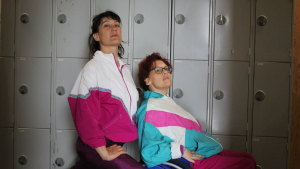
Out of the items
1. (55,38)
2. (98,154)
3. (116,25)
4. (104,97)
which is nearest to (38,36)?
(55,38)

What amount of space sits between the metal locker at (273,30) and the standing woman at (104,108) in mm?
1564

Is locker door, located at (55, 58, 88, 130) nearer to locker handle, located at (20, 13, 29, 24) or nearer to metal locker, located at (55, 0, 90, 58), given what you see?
metal locker, located at (55, 0, 90, 58)

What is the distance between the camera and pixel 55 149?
227cm

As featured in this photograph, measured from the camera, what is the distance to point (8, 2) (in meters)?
2.23

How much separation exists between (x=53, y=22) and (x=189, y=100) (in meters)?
1.74

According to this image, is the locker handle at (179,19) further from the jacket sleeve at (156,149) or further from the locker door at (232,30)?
the jacket sleeve at (156,149)

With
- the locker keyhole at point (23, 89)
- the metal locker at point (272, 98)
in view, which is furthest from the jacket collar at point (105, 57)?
the metal locker at point (272, 98)

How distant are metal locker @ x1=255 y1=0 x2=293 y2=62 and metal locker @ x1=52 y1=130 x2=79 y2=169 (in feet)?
7.41

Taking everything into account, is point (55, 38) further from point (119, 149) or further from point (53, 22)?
point (119, 149)

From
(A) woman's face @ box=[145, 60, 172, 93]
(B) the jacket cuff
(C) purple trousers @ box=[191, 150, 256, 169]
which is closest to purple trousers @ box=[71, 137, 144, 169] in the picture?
(B) the jacket cuff

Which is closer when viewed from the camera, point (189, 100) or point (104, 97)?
point (104, 97)

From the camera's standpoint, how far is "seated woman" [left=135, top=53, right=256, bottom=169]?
1.40m

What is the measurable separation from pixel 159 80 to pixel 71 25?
1253 millimetres

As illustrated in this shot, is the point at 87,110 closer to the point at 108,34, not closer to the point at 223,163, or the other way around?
the point at 108,34
